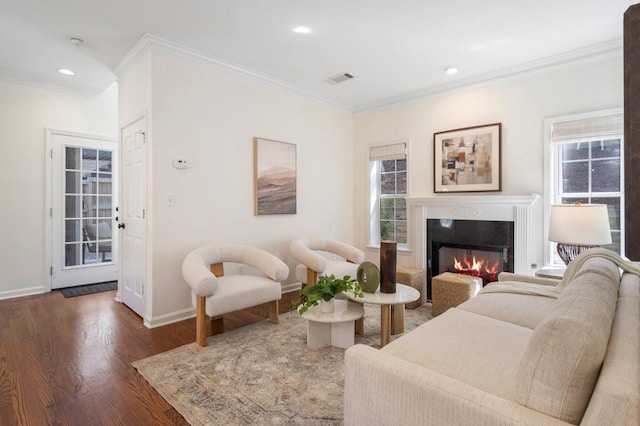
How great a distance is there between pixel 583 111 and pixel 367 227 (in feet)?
9.57

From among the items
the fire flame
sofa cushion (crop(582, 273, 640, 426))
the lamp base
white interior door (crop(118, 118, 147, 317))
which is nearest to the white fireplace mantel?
the fire flame

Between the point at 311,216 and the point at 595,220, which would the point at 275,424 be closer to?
the point at 595,220

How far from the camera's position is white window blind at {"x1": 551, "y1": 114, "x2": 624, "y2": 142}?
3113mm

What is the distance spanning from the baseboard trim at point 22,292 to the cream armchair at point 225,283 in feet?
8.64

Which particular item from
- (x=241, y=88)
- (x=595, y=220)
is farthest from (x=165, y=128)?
(x=595, y=220)

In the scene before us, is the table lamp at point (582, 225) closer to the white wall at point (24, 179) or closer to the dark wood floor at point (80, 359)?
the dark wood floor at point (80, 359)

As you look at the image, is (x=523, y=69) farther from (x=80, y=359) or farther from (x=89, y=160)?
(x=89, y=160)

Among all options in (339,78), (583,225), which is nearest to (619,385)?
(583,225)

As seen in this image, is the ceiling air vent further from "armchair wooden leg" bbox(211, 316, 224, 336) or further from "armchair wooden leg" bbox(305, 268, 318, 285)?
"armchair wooden leg" bbox(211, 316, 224, 336)

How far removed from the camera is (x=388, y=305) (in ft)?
8.48

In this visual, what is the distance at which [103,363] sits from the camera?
2.41 m

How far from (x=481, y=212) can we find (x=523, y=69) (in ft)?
5.32

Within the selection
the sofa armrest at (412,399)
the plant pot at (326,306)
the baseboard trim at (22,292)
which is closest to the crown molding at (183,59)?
the plant pot at (326,306)

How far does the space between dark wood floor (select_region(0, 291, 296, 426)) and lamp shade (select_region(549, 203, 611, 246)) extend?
2.80 metres
